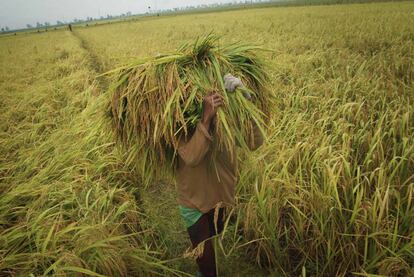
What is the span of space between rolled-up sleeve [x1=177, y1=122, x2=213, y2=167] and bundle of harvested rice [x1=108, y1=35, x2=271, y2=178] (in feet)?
0.20

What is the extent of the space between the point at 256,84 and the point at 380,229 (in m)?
0.97

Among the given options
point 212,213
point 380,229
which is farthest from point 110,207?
point 380,229

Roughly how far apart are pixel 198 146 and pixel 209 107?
0.56 feet

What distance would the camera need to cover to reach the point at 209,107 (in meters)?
1.25

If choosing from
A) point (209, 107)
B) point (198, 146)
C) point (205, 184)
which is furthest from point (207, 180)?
point (209, 107)

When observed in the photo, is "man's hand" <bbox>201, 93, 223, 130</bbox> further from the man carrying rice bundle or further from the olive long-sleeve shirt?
the olive long-sleeve shirt

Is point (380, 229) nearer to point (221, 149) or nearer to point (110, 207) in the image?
point (221, 149)

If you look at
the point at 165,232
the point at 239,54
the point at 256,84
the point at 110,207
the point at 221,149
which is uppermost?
the point at 239,54

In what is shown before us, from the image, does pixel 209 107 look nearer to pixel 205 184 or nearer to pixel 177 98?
pixel 177 98

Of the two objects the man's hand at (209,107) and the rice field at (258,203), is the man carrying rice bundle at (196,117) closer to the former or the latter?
the man's hand at (209,107)

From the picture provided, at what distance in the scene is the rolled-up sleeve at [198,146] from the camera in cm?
124

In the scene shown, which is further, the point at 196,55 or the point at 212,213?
the point at 212,213

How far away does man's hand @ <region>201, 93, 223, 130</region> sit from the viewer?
1.24 metres

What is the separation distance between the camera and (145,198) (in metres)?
2.52
